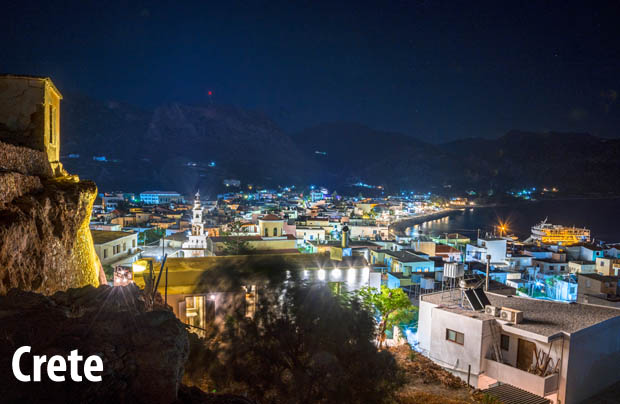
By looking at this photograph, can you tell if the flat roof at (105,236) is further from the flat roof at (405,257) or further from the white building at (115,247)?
the flat roof at (405,257)

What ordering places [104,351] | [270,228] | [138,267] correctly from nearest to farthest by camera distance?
[104,351], [138,267], [270,228]

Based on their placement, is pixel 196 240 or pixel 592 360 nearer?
pixel 592 360

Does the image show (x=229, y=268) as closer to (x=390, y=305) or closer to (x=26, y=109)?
(x=390, y=305)

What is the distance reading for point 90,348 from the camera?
383cm

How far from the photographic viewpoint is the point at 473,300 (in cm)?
1063

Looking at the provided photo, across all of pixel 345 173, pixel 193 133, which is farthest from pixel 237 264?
pixel 345 173

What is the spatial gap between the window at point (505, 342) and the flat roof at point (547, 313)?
0.38 m

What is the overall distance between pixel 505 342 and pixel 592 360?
213 centimetres

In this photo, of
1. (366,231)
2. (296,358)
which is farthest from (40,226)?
(366,231)

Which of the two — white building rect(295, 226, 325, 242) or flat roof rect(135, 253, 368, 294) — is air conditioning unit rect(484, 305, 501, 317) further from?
white building rect(295, 226, 325, 242)

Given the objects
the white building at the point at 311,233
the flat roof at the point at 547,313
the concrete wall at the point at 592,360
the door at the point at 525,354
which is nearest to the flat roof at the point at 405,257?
the flat roof at the point at 547,313

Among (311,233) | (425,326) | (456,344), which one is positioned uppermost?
(456,344)

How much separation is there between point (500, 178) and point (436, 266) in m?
172

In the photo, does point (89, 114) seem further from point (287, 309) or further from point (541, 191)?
point (541, 191)
